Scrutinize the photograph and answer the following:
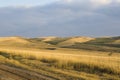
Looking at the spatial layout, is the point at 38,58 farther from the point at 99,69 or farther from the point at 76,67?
the point at 99,69

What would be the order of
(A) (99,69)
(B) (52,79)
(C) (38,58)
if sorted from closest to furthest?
1. (B) (52,79)
2. (A) (99,69)
3. (C) (38,58)

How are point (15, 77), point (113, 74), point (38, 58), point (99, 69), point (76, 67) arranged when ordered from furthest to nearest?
point (38, 58) < point (76, 67) < point (99, 69) < point (113, 74) < point (15, 77)

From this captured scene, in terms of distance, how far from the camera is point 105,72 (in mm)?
22484

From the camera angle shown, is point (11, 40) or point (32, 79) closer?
point (32, 79)

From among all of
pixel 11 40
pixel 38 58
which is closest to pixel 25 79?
pixel 38 58

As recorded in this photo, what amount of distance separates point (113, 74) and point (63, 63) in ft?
21.0

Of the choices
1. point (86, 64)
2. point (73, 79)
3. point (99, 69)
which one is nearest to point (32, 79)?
point (73, 79)

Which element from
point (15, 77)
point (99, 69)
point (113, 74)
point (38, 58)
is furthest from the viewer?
point (38, 58)

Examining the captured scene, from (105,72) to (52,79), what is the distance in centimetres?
564

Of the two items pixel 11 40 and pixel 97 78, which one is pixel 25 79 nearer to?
pixel 97 78

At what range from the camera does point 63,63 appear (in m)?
27.1

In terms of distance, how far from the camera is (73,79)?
17.8 metres

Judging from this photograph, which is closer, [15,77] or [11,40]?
[15,77]

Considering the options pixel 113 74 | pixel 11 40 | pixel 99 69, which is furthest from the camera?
pixel 11 40
